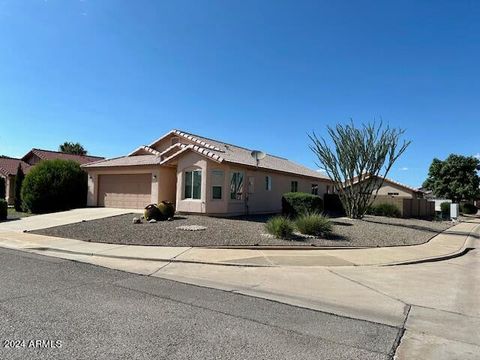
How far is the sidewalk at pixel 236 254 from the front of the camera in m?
10.00

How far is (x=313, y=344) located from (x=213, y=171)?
1449 centimetres

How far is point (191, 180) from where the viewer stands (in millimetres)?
19047

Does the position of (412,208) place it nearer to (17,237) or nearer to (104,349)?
(17,237)

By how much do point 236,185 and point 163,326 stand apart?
1497cm

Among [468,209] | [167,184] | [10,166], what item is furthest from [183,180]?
[468,209]

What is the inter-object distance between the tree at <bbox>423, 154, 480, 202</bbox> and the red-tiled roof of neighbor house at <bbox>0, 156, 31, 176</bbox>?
48.9m

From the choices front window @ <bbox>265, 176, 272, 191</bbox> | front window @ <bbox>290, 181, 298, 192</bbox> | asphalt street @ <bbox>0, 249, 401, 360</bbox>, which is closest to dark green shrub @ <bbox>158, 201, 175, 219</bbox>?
front window @ <bbox>265, 176, 272, 191</bbox>

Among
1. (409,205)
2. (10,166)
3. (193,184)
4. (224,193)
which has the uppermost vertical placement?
(10,166)

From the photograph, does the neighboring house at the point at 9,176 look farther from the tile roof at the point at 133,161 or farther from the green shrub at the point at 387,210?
the green shrub at the point at 387,210

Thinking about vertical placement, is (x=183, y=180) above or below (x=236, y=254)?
above

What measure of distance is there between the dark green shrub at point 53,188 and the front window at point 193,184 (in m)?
10.0

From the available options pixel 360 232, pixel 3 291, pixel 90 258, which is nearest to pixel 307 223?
pixel 360 232

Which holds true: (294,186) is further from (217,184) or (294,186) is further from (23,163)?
(23,163)

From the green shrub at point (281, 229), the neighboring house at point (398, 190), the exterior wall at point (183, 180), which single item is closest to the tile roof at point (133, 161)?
the exterior wall at point (183, 180)
